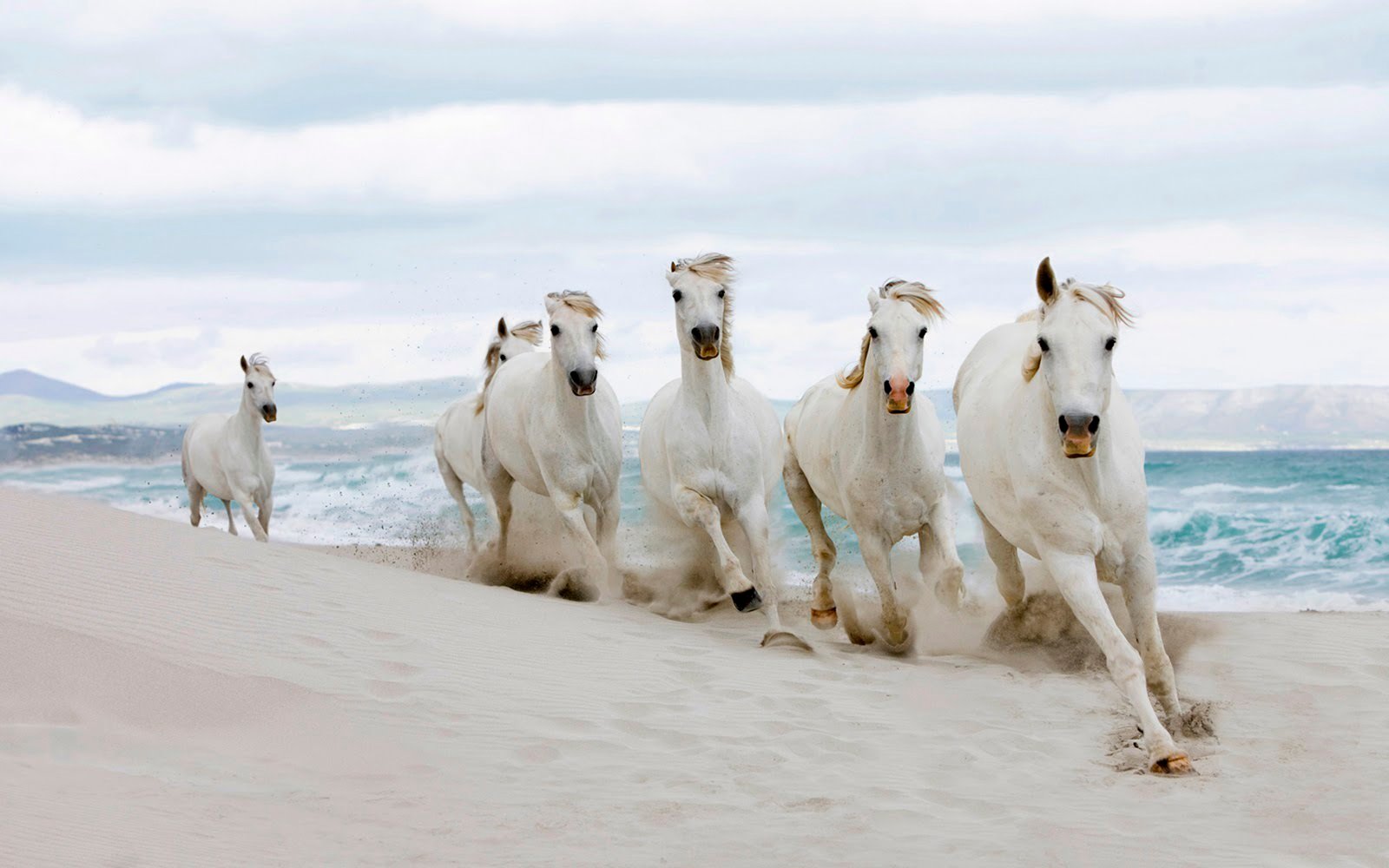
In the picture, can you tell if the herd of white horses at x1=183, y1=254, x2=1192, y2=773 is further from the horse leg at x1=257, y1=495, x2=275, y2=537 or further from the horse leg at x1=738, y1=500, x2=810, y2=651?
the horse leg at x1=257, y1=495, x2=275, y2=537

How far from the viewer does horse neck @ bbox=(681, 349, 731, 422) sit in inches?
343

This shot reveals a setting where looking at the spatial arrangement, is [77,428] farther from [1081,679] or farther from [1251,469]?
[1081,679]

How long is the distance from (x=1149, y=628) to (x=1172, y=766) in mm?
1043

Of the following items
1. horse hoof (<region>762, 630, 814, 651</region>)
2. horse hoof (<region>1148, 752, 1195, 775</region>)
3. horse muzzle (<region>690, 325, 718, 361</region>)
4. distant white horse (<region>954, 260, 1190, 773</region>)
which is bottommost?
horse hoof (<region>1148, 752, 1195, 775</region>)

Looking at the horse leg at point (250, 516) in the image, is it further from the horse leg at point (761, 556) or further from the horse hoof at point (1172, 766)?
the horse hoof at point (1172, 766)

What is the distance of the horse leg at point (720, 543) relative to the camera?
8.15m

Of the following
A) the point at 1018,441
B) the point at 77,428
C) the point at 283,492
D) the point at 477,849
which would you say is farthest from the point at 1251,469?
the point at 477,849

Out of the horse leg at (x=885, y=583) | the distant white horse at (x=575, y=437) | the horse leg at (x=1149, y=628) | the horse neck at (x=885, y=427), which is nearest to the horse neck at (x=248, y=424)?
the distant white horse at (x=575, y=437)

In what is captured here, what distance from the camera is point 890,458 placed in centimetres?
787

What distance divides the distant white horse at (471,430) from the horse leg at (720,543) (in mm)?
3949

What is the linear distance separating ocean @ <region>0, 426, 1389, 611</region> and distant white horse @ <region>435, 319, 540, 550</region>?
1656 mm

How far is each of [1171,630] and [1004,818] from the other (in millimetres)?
4072

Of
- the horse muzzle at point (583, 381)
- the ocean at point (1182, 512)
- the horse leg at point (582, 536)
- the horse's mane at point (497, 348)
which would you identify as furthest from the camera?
the ocean at point (1182, 512)

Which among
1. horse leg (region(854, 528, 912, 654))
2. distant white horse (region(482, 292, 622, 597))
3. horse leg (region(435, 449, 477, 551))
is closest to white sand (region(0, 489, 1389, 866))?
horse leg (region(854, 528, 912, 654))
